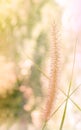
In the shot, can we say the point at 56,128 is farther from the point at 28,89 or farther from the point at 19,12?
the point at 19,12

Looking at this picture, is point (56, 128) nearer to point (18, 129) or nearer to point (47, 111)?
point (18, 129)

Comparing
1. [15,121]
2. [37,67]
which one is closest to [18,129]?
[15,121]

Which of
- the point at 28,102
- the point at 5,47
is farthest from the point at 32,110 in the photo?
the point at 5,47

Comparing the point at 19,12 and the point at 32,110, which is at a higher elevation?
the point at 19,12

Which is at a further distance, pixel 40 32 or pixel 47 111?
pixel 40 32

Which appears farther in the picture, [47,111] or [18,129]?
[18,129]

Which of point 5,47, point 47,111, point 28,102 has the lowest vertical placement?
point 47,111
